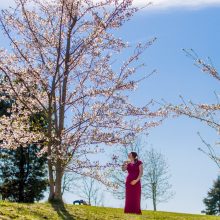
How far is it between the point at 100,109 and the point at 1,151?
21310 millimetres

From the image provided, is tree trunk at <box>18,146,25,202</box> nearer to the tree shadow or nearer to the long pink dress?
the long pink dress

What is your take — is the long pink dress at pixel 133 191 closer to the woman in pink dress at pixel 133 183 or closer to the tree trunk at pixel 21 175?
the woman in pink dress at pixel 133 183

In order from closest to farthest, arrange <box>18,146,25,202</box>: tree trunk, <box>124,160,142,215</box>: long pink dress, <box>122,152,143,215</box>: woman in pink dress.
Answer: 1. <box>122,152,143,215</box>: woman in pink dress
2. <box>124,160,142,215</box>: long pink dress
3. <box>18,146,25,202</box>: tree trunk

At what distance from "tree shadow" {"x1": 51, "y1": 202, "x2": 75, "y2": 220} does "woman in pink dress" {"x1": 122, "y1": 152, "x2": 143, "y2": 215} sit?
247 cm

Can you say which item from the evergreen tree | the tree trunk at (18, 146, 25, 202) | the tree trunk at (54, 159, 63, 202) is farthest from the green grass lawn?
the evergreen tree

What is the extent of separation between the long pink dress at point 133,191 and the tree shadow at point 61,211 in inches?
96.7

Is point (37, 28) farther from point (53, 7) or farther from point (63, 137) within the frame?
point (63, 137)

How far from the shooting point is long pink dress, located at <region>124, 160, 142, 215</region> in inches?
647

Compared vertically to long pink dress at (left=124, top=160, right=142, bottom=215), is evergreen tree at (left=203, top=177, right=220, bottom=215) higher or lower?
higher

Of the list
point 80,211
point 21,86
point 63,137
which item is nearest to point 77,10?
point 21,86

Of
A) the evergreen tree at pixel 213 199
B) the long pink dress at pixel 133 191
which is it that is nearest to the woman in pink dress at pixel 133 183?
the long pink dress at pixel 133 191

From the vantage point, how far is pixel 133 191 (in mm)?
16672

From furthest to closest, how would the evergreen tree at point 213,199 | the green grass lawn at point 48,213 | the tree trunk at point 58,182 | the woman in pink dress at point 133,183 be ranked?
the evergreen tree at point 213,199
the woman in pink dress at point 133,183
the tree trunk at point 58,182
the green grass lawn at point 48,213

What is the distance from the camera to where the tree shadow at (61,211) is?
13.5m
